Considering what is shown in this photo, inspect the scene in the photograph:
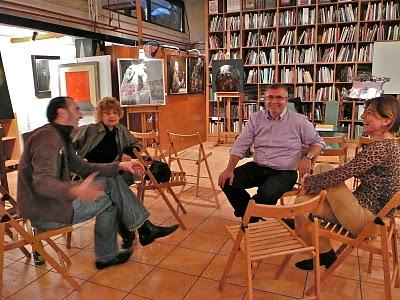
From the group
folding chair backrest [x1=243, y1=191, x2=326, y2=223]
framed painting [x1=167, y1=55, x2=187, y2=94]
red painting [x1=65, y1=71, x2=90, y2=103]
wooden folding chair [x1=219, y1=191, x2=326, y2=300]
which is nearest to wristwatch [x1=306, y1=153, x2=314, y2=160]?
wooden folding chair [x1=219, y1=191, x2=326, y2=300]

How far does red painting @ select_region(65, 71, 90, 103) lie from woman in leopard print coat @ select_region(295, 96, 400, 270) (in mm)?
3570

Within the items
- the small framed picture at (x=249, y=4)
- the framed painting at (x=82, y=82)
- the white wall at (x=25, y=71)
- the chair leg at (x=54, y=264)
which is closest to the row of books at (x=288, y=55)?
the small framed picture at (x=249, y=4)

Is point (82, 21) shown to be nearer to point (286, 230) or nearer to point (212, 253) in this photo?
point (212, 253)

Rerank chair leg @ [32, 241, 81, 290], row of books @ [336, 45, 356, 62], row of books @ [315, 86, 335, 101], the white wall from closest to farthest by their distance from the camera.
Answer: chair leg @ [32, 241, 81, 290], the white wall, row of books @ [336, 45, 356, 62], row of books @ [315, 86, 335, 101]

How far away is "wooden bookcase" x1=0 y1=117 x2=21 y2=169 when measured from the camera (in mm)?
4797

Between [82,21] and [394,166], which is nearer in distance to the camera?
[394,166]

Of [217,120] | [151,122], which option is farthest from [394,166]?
[217,120]

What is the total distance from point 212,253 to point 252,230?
621 millimetres

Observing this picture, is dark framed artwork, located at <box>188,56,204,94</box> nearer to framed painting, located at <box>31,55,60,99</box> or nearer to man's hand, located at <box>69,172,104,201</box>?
framed painting, located at <box>31,55,60,99</box>

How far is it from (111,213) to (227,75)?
4.43 m

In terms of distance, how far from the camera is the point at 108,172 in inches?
89.9

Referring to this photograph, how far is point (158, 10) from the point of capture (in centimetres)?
662

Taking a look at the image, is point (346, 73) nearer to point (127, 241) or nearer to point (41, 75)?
point (127, 241)

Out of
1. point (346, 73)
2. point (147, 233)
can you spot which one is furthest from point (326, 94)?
point (147, 233)
